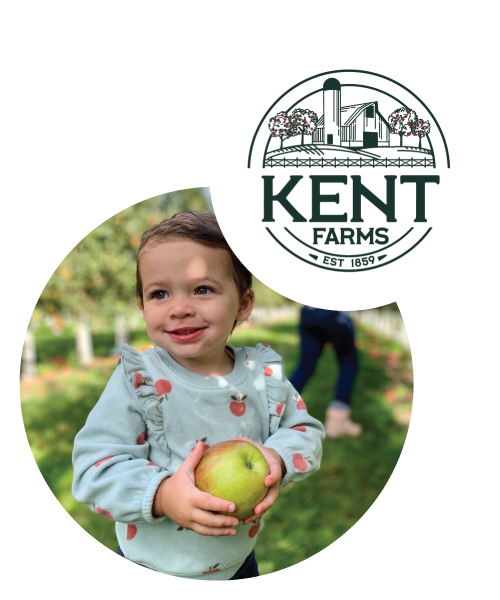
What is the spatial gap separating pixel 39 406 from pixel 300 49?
91.7 inches

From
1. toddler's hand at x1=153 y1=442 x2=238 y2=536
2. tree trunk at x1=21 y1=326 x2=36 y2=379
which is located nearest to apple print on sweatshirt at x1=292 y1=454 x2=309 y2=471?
toddler's hand at x1=153 y1=442 x2=238 y2=536

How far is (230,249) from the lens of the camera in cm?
153

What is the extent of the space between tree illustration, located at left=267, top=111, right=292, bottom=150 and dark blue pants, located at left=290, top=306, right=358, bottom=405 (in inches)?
49.1

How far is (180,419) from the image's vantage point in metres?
1.45

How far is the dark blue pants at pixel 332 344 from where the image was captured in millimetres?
2674

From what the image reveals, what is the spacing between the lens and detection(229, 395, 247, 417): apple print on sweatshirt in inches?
59.5

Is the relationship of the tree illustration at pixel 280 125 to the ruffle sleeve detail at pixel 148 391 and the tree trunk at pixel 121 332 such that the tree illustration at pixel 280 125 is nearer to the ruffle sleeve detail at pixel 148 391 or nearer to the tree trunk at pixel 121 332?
the ruffle sleeve detail at pixel 148 391

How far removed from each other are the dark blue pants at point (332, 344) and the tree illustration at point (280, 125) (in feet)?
4.09

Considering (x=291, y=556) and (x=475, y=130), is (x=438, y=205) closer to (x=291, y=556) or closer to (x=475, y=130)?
(x=475, y=130)

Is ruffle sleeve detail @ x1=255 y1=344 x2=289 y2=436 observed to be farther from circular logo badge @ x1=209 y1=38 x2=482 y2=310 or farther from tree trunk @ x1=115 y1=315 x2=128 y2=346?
tree trunk @ x1=115 y1=315 x2=128 y2=346

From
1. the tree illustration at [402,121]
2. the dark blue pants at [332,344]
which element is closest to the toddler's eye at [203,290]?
the tree illustration at [402,121]

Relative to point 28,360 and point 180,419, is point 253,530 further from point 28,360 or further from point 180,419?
point 28,360

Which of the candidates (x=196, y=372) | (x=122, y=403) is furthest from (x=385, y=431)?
(x=122, y=403)

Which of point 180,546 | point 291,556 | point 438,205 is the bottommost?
point 291,556
